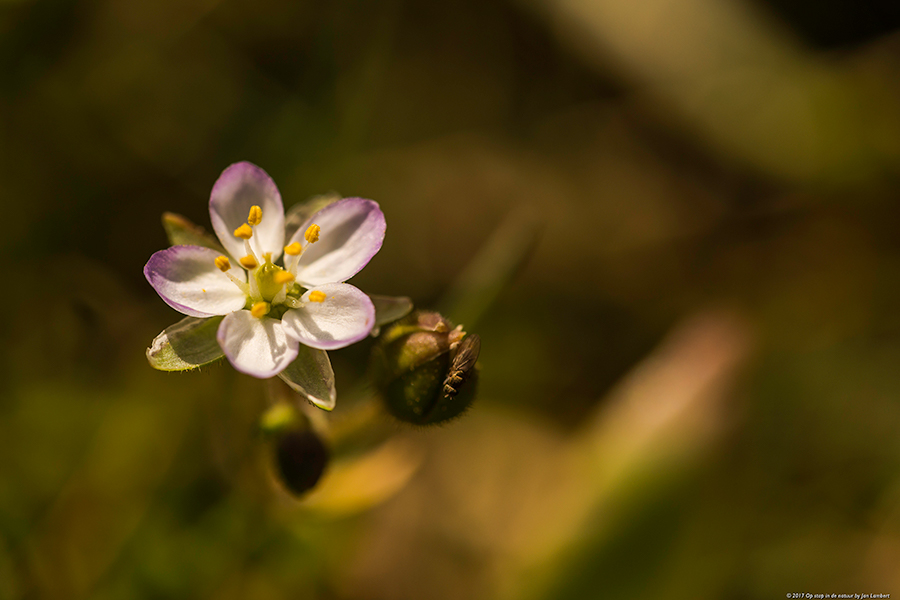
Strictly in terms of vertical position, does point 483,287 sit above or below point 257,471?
above

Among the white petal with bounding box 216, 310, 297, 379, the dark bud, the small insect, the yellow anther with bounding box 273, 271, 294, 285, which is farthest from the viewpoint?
the dark bud

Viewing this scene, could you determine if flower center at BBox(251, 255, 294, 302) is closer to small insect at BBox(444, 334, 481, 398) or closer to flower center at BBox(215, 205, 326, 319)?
flower center at BBox(215, 205, 326, 319)

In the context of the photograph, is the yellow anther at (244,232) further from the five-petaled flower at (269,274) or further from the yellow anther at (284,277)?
the yellow anther at (284,277)

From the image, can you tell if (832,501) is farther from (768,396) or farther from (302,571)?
(302,571)

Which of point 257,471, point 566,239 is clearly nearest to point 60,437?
point 257,471

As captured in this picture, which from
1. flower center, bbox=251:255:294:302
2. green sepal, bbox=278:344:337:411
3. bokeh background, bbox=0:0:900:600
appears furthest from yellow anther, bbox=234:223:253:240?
bokeh background, bbox=0:0:900:600

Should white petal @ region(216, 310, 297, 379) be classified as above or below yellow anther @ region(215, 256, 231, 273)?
below

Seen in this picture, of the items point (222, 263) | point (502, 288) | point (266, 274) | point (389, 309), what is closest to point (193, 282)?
point (222, 263)

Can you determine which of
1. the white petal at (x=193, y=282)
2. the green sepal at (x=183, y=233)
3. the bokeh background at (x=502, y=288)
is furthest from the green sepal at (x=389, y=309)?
the bokeh background at (x=502, y=288)
